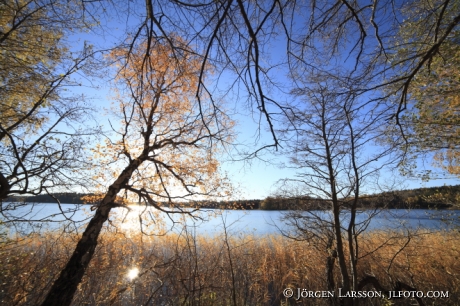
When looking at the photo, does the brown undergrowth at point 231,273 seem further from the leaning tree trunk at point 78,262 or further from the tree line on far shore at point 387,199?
the leaning tree trunk at point 78,262

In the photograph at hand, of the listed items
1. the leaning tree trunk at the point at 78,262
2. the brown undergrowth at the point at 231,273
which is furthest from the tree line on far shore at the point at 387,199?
the leaning tree trunk at the point at 78,262

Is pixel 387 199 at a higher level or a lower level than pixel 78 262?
higher

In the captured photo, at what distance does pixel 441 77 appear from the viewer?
4.26 metres

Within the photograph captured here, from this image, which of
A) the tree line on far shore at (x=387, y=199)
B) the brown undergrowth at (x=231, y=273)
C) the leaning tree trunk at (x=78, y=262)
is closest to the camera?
the leaning tree trunk at (x=78, y=262)

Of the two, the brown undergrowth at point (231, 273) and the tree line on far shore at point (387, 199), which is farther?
the brown undergrowth at point (231, 273)

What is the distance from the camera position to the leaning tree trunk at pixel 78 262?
3.63 metres

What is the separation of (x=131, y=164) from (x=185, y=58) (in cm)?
491

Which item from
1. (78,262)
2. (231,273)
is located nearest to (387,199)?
(231,273)

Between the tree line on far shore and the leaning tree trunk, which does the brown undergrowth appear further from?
the leaning tree trunk

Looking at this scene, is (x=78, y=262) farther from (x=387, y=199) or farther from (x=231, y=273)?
(x=387, y=199)

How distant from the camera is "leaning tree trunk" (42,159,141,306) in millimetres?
3627

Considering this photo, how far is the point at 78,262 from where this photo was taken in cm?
411

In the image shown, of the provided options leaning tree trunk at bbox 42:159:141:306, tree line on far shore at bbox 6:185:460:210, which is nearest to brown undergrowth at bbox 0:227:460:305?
tree line on far shore at bbox 6:185:460:210

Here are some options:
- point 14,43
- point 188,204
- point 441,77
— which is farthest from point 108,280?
point 441,77
